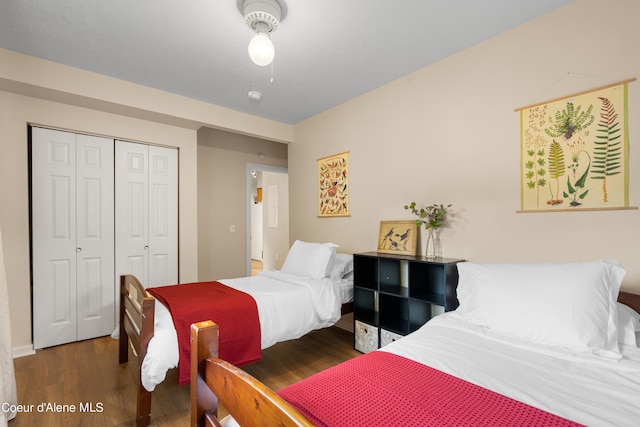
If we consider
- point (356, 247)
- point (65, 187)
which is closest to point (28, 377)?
point (65, 187)

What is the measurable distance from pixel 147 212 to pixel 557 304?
377 cm

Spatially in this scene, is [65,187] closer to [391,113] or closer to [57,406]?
[57,406]

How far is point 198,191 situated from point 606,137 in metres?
4.16

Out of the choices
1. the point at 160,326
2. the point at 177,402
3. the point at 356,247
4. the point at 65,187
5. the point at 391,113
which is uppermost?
the point at 391,113

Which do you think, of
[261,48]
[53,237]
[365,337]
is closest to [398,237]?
[365,337]

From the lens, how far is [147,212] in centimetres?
347

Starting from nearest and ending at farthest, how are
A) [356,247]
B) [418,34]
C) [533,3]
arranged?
[533,3] → [418,34] → [356,247]

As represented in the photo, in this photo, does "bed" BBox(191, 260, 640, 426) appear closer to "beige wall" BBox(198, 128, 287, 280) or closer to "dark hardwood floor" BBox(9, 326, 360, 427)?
"dark hardwood floor" BBox(9, 326, 360, 427)

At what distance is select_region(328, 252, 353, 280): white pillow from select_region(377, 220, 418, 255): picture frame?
14.4 inches

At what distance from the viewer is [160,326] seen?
1.92 meters

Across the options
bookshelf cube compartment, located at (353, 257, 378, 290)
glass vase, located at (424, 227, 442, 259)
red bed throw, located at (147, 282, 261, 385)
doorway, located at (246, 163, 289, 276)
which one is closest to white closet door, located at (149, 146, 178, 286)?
red bed throw, located at (147, 282, 261, 385)

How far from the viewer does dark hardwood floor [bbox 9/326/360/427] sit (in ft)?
6.25

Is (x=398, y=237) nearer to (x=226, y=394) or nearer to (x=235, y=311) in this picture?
(x=235, y=311)

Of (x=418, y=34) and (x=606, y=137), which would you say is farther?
(x=418, y=34)
